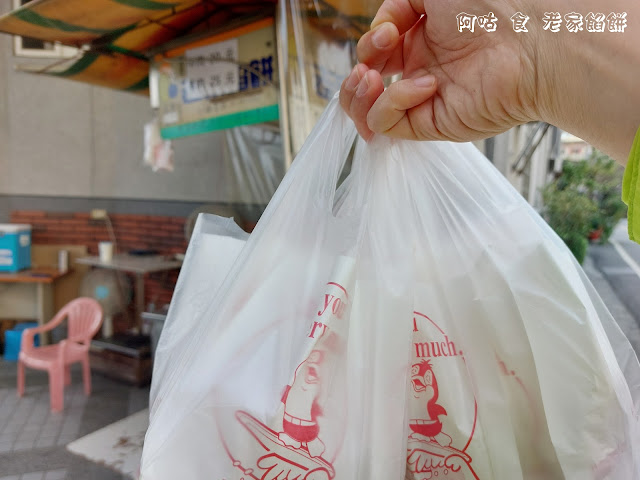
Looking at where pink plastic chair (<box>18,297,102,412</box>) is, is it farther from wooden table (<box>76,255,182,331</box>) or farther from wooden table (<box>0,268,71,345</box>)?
wooden table (<box>0,268,71,345</box>)

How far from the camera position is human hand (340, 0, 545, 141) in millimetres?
705

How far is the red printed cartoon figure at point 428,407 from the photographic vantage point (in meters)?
0.81

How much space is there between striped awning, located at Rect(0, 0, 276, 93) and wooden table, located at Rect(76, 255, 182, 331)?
1686 mm

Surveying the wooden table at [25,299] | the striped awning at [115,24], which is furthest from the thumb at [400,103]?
the wooden table at [25,299]

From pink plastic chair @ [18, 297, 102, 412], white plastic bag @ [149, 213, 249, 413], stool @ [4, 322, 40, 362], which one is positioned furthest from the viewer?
stool @ [4, 322, 40, 362]

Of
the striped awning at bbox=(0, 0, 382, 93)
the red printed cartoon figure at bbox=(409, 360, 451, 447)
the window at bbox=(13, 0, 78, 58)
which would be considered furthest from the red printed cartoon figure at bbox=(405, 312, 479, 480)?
the window at bbox=(13, 0, 78, 58)

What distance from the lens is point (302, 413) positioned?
75 cm

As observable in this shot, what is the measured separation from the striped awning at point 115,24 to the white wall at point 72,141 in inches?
49.5

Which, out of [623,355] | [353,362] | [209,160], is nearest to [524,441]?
[623,355]

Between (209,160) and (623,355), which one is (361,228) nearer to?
(623,355)

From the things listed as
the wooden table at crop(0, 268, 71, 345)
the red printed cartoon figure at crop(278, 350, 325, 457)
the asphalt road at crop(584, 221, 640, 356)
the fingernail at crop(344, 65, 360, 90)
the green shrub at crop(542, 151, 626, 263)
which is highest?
the fingernail at crop(344, 65, 360, 90)

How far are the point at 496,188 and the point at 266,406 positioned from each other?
2.12 ft

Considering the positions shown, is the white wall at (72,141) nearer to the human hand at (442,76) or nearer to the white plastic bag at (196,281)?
the white plastic bag at (196,281)

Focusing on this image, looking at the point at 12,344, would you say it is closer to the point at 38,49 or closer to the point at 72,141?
the point at 72,141
